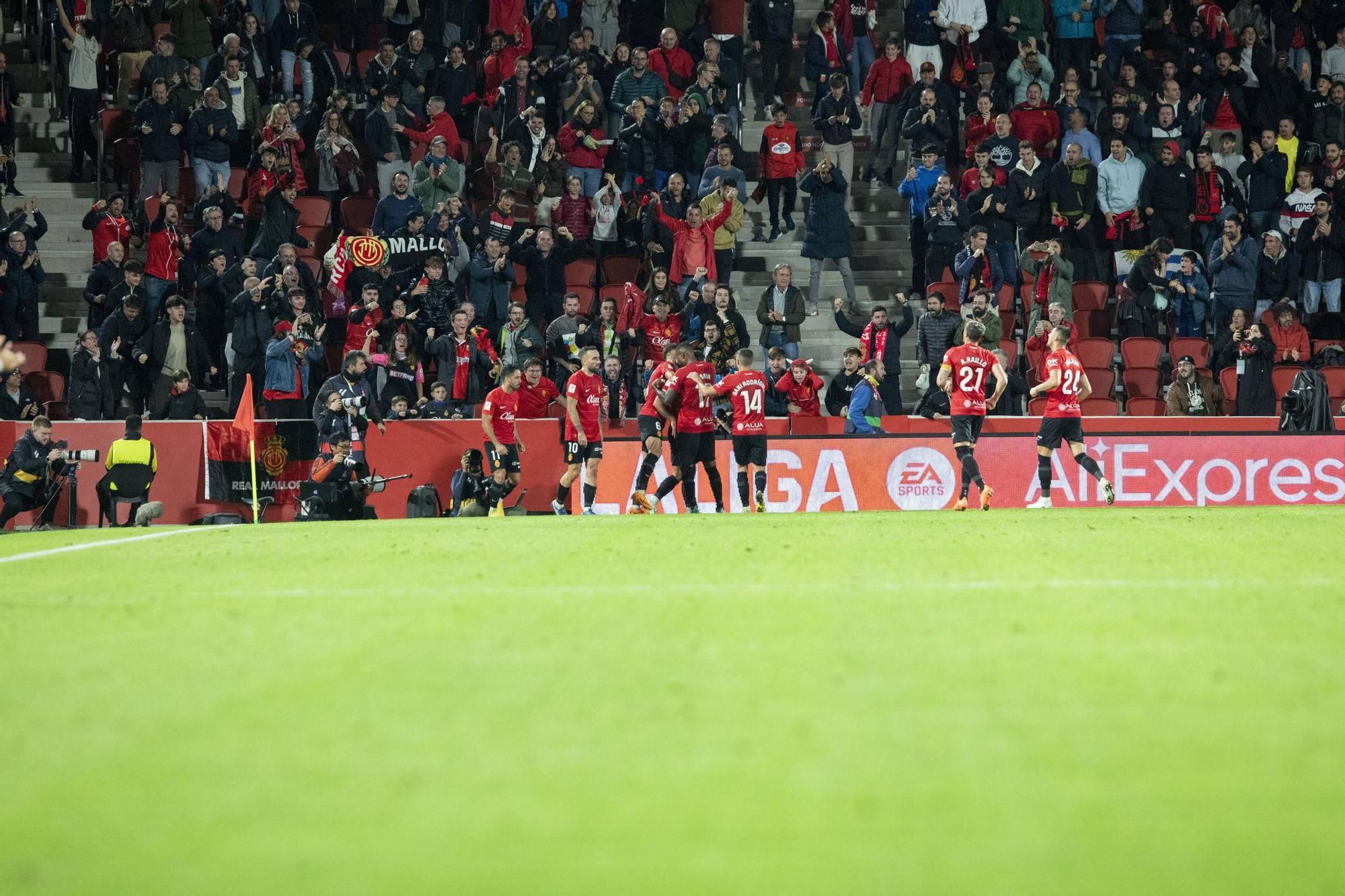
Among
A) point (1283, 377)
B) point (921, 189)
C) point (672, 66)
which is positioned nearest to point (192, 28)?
point (672, 66)

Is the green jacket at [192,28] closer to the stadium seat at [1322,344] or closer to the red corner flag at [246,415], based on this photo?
Result: the red corner flag at [246,415]

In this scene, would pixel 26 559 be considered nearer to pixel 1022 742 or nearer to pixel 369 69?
pixel 1022 742

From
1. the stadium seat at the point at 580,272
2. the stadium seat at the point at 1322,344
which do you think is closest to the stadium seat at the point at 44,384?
the stadium seat at the point at 580,272

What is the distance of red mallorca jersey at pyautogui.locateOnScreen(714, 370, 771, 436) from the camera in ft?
54.6

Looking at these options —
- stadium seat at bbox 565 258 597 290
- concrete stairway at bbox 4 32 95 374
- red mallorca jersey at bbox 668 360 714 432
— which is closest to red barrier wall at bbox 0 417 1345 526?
red mallorca jersey at bbox 668 360 714 432

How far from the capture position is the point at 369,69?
72.9 ft

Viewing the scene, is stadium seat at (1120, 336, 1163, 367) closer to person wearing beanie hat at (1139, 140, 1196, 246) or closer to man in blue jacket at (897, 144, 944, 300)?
person wearing beanie hat at (1139, 140, 1196, 246)

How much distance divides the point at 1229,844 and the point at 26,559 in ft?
29.8

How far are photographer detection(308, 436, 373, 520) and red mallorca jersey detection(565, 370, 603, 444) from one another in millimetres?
2476

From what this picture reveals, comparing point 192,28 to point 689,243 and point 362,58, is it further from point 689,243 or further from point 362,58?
point 689,243

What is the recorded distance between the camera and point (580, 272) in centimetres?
2097

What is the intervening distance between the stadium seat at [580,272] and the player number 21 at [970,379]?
A: 6955 mm

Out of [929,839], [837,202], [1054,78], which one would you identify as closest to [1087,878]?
[929,839]

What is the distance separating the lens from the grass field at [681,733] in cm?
348
